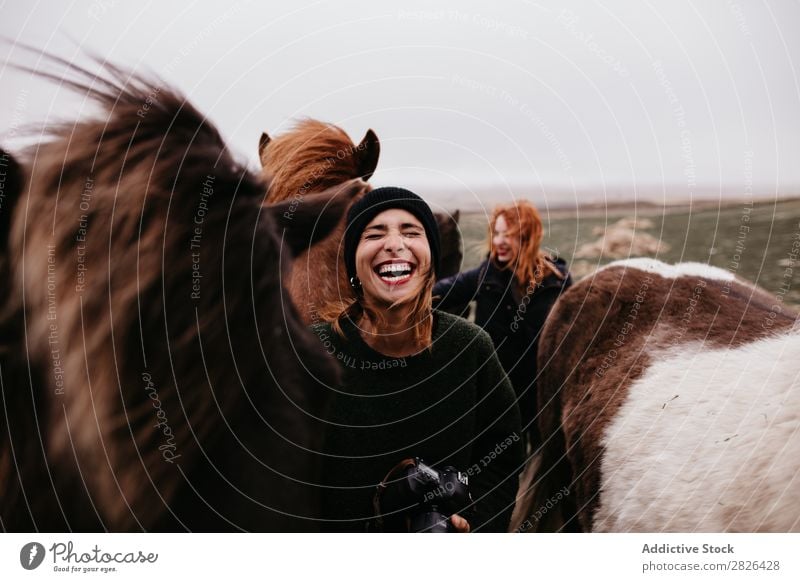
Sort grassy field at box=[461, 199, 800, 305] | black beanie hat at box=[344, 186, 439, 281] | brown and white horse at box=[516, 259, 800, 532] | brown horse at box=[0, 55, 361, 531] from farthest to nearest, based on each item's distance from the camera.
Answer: grassy field at box=[461, 199, 800, 305] < brown and white horse at box=[516, 259, 800, 532] < black beanie hat at box=[344, 186, 439, 281] < brown horse at box=[0, 55, 361, 531]

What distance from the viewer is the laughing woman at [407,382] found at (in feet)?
4.48

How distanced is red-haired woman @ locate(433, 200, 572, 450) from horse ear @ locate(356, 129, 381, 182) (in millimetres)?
367

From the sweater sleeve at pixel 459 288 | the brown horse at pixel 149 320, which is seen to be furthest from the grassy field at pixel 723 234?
the brown horse at pixel 149 320

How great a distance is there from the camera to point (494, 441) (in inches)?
55.5

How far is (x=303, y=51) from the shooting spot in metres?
1.74

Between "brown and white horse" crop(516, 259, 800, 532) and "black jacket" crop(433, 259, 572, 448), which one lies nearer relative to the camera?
"brown and white horse" crop(516, 259, 800, 532)

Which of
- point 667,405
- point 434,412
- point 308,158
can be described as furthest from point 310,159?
point 667,405

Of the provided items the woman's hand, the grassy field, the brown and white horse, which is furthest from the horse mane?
the woman's hand

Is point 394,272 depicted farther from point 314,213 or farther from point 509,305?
point 509,305

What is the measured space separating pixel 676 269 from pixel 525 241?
1.32 ft

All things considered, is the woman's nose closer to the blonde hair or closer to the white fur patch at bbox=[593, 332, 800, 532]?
the blonde hair

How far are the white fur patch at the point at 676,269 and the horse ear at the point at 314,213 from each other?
0.74 m

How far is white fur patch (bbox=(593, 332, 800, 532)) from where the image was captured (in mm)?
1419
